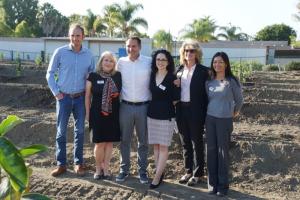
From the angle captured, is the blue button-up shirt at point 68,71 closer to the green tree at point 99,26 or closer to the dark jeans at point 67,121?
the dark jeans at point 67,121

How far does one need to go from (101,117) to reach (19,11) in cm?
7625

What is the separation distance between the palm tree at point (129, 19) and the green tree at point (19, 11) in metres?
35.2

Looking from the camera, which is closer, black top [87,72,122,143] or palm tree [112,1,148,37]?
black top [87,72,122,143]

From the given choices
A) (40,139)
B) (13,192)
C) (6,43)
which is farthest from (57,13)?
(13,192)

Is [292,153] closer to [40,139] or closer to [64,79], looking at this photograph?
[64,79]

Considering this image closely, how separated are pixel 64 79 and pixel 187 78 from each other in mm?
1565

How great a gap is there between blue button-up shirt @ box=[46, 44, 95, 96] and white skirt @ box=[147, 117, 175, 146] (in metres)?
1.06

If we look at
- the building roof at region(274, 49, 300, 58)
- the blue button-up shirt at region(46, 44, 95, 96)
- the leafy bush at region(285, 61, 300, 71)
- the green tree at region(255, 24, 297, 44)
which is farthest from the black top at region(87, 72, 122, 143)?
the green tree at region(255, 24, 297, 44)

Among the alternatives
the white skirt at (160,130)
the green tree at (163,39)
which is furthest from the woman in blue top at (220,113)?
the green tree at (163,39)

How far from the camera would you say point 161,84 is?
5.75m

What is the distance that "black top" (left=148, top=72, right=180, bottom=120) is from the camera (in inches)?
227

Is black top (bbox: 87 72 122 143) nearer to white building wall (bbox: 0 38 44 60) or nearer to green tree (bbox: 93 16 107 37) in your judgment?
white building wall (bbox: 0 38 44 60)

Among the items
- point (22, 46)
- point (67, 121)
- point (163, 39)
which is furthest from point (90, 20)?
point (67, 121)

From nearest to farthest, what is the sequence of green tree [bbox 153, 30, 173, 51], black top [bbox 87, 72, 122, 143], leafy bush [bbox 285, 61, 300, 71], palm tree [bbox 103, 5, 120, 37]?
1. black top [bbox 87, 72, 122, 143]
2. leafy bush [bbox 285, 61, 300, 71]
3. green tree [bbox 153, 30, 173, 51]
4. palm tree [bbox 103, 5, 120, 37]
